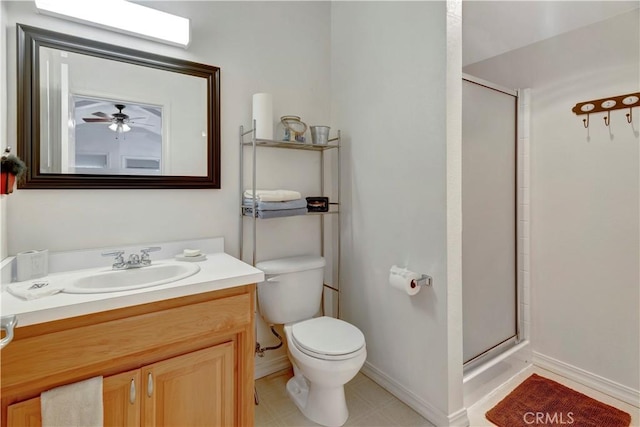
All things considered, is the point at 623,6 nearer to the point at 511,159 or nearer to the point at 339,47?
the point at 511,159

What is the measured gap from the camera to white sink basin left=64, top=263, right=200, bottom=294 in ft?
4.34

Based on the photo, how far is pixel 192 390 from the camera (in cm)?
128

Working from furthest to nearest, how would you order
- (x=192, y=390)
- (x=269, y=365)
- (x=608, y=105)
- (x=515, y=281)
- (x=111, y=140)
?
(x=515, y=281) → (x=269, y=365) → (x=608, y=105) → (x=111, y=140) → (x=192, y=390)

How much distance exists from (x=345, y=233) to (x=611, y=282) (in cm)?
158

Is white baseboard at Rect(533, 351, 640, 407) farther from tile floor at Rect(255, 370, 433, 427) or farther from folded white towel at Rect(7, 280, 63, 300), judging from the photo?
folded white towel at Rect(7, 280, 63, 300)

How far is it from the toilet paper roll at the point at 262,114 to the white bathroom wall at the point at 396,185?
55 centimetres

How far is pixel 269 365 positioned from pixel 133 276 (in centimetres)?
107

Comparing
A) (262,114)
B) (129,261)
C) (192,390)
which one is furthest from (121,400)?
(262,114)

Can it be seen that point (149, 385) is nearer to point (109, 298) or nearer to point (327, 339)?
point (109, 298)

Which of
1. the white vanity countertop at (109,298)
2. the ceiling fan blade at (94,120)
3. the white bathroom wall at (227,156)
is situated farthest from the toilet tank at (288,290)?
the ceiling fan blade at (94,120)

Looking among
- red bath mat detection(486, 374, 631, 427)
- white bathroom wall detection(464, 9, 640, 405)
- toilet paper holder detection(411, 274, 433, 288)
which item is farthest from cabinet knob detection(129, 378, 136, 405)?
white bathroom wall detection(464, 9, 640, 405)

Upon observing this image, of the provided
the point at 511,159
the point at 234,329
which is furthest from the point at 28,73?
the point at 511,159

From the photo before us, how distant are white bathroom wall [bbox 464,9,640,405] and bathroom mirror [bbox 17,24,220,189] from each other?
205 cm

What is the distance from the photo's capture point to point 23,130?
4.52 feet
